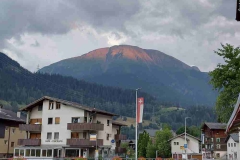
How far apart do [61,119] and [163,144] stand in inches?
1957

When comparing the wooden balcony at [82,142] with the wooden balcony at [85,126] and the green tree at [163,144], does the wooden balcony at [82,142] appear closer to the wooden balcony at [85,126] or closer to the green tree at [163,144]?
the wooden balcony at [85,126]

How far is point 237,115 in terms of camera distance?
32.2 ft

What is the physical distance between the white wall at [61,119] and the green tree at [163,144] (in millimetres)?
47382

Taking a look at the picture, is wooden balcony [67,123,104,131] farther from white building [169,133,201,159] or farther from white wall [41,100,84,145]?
white building [169,133,201,159]

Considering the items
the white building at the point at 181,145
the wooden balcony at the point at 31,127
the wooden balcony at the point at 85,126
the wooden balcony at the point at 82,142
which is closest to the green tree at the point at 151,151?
the white building at the point at 181,145

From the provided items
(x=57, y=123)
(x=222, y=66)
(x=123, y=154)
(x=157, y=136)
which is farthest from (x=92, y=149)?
(x=157, y=136)

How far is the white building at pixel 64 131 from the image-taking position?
6956 cm

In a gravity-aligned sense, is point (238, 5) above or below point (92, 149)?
above

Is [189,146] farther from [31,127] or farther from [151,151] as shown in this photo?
[31,127]

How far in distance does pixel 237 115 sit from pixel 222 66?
35219mm

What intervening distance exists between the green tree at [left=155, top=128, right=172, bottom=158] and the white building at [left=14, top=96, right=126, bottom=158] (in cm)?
3926

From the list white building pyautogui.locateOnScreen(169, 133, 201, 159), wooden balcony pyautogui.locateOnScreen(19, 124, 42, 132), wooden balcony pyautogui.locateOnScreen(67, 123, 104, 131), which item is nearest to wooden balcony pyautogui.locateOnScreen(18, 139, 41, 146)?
wooden balcony pyautogui.locateOnScreen(19, 124, 42, 132)

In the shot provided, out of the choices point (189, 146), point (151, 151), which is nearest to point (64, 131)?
point (151, 151)

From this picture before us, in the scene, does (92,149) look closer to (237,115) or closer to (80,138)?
(80,138)
